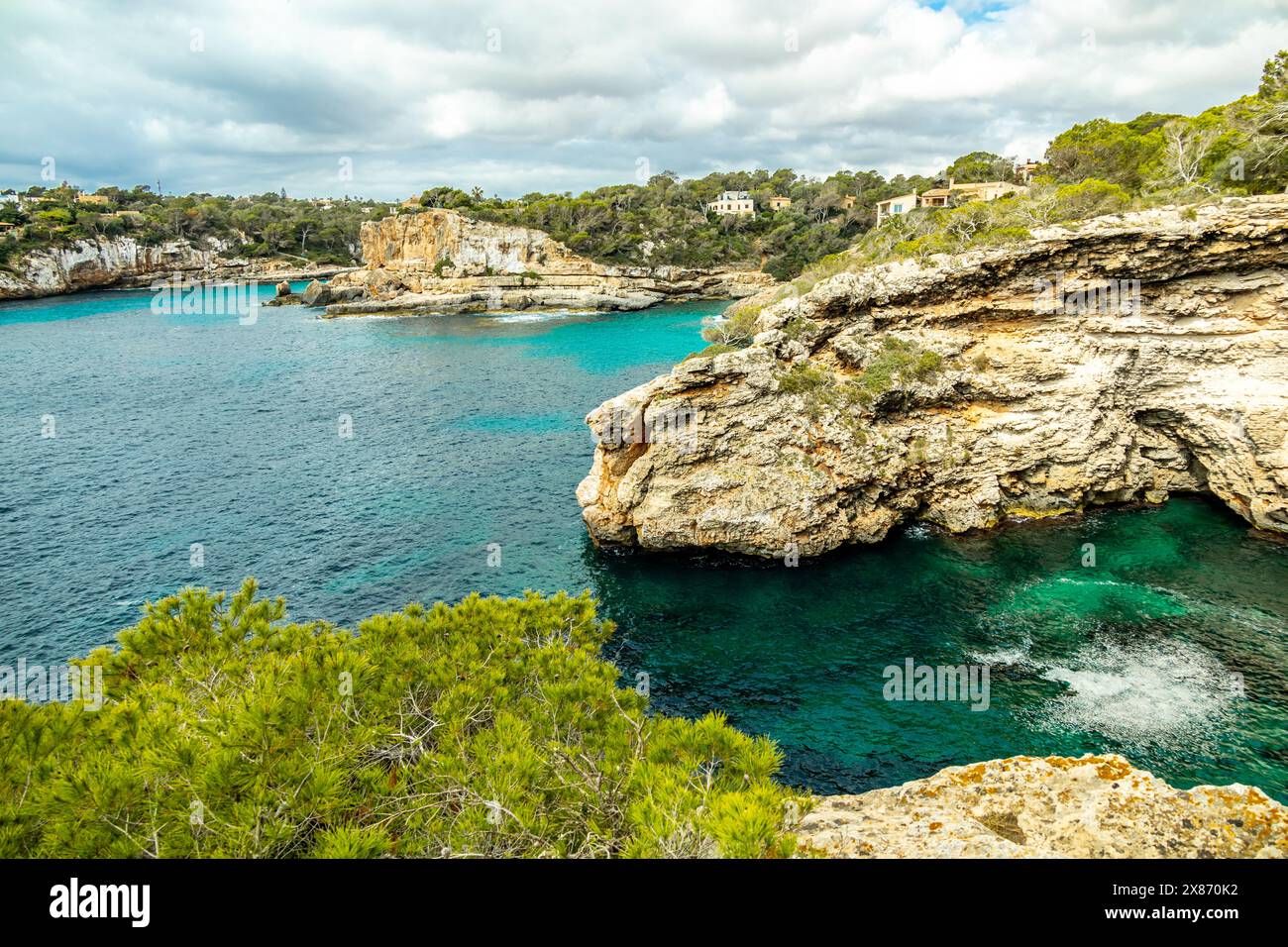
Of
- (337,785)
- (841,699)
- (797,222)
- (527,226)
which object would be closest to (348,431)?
(841,699)

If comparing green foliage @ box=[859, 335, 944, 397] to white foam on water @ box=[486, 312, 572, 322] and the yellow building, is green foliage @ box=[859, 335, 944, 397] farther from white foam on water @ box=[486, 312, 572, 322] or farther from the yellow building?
white foam on water @ box=[486, 312, 572, 322]

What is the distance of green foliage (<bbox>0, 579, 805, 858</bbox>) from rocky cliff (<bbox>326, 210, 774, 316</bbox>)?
10827 cm

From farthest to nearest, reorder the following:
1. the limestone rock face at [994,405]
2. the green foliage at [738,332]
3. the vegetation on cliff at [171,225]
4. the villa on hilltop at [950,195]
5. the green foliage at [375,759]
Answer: the vegetation on cliff at [171,225] → the villa on hilltop at [950,195] → the green foliage at [738,332] → the limestone rock face at [994,405] → the green foliage at [375,759]

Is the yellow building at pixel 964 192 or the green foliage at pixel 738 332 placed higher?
the yellow building at pixel 964 192

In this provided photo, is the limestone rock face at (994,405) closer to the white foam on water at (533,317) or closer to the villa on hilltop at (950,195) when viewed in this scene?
the villa on hilltop at (950,195)

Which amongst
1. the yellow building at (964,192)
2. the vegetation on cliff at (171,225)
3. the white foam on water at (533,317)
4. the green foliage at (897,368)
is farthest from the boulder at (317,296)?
the green foliage at (897,368)

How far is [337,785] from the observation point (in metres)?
7.45

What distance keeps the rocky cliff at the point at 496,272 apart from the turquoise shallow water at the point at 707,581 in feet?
226

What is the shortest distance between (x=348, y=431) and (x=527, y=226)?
8485cm

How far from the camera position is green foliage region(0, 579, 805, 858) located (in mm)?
6871

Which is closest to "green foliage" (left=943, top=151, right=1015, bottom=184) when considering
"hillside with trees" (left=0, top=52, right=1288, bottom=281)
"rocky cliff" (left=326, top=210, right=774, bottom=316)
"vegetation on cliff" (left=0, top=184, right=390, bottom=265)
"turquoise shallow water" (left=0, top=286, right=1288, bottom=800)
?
"hillside with trees" (left=0, top=52, right=1288, bottom=281)

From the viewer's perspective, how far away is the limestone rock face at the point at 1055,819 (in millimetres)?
7848

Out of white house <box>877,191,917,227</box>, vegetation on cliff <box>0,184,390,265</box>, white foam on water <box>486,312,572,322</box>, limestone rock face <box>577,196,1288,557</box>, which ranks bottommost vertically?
limestone rock face <box>577,196,1288,557</box>
